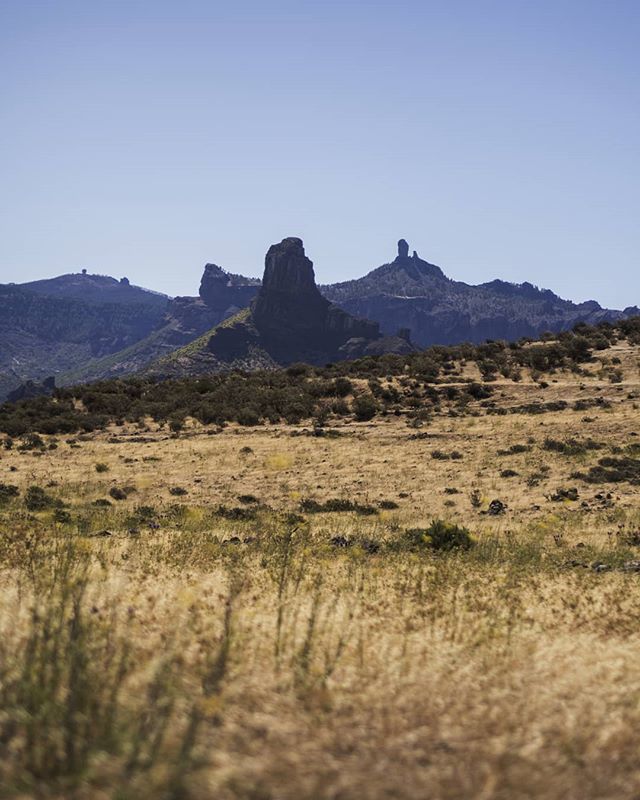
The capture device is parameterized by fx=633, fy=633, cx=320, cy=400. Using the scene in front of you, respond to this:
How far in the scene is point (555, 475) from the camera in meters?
27.0

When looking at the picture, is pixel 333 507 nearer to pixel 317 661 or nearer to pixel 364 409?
pixel 317 661

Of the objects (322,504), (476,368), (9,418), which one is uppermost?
(476,368)

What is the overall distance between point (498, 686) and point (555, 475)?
69.5 ft

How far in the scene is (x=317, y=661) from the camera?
25.6ft

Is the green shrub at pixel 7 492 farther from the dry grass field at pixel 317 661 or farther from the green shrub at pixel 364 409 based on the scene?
the green shrub at pixel 364 409

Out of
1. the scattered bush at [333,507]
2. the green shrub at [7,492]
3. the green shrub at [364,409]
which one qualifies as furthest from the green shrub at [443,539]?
the green shrub at [364,409]

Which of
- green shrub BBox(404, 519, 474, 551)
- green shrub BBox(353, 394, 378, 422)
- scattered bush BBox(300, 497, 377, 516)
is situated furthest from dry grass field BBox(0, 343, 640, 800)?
green shrub BBox(353, 394, 378, 422)

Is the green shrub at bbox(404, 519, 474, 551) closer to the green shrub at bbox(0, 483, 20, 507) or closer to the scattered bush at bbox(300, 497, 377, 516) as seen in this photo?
the scattered bush at bbox(300, 497, 377, 516)

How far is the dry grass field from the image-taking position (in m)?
5.54

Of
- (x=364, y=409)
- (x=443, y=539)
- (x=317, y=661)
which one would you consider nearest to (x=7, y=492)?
(x=443, y=539)

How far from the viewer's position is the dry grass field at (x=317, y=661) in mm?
5535

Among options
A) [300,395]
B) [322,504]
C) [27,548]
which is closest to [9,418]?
[300,395]

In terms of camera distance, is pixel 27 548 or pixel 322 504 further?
pixel 322 504

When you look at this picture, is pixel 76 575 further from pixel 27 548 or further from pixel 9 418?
pixel 9 418
